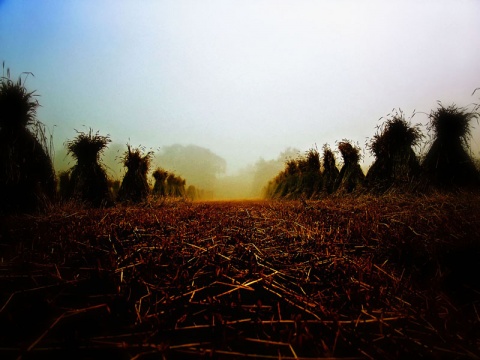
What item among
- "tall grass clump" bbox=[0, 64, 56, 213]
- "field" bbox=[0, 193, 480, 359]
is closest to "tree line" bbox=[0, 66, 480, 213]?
"tall grass clump" bbox=[0, 64, 56, 213]

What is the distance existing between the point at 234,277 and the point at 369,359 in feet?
2.67

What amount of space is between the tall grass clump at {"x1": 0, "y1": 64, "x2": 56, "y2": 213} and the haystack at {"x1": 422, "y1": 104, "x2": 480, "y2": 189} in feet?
30.4

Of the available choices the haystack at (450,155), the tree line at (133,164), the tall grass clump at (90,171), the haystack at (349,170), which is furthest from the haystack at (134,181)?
the haystack at (450,155)

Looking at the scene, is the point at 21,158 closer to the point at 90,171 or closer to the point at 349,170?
the point at 90,171

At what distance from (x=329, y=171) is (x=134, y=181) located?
9.22 m

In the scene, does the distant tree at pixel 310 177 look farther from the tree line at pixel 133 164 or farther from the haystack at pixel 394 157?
the haystack at pixel 394 157

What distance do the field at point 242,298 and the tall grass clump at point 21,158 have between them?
315 cm

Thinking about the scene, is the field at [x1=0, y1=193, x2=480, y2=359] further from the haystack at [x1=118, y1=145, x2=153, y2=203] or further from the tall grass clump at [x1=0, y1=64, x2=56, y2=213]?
the haystack at [x1=118, y1=145, x2=153, y2=203]

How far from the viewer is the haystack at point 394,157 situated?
646 centimetres

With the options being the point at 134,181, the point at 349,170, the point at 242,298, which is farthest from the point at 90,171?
the point at 349,170

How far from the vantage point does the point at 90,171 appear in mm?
6992

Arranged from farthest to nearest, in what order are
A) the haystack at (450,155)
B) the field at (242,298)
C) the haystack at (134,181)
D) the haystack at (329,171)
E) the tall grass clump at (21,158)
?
1. the haystack at (329,171)
2. the haystack at (134,181)
3. the haystack at (450,155)
4. the tall grass clump at (21,158)
5. the field at (242,298)

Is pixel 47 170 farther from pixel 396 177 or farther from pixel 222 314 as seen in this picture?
pixel 396 177

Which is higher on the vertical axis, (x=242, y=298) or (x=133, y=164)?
Answer: (x=133, y=164)
